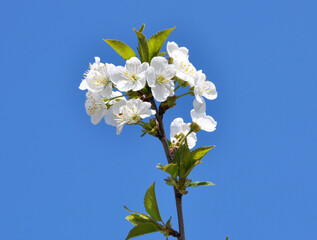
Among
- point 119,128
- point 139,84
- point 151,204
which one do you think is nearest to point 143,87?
point 139,84

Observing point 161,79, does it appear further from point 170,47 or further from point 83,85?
point 83,85

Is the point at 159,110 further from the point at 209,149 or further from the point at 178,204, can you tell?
the point at 178,204

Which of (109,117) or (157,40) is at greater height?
(157,40)

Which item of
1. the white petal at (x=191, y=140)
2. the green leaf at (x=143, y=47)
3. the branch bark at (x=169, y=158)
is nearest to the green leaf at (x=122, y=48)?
the green leaf at (x=143, y=47)

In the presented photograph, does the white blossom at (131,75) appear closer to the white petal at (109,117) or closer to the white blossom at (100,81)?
the white blossom at (100,81)

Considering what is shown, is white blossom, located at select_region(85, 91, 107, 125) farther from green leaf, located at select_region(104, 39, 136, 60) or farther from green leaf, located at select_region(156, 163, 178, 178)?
green leaf, located at select_region(156, 163, 178, 178)

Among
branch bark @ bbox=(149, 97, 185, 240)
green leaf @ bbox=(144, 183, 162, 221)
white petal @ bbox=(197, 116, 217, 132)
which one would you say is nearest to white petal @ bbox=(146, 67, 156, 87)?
branch bark @ bbox=(149, 97, 185, 240)
